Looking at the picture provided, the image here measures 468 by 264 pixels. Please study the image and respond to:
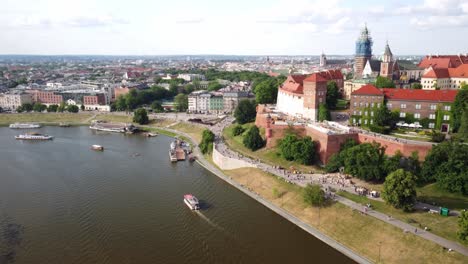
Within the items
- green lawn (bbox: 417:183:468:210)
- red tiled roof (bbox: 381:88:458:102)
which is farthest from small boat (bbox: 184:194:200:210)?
red tiled roof (bbox: 381:88:458:102)

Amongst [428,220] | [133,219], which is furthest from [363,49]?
[133,219]

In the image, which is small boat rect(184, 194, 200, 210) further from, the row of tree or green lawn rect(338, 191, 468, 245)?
the row of tree

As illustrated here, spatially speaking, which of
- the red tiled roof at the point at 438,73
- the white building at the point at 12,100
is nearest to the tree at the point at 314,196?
the red tiled roof at the point at 438,73

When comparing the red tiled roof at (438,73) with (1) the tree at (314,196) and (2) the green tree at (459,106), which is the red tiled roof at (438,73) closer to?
(2) the green tree at (459,106)

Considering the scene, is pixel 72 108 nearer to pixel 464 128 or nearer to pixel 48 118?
pixel 48 118

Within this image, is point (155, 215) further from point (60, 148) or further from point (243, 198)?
point (60, 148)

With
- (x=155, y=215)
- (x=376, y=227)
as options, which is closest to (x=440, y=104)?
(x=376, y=227)
